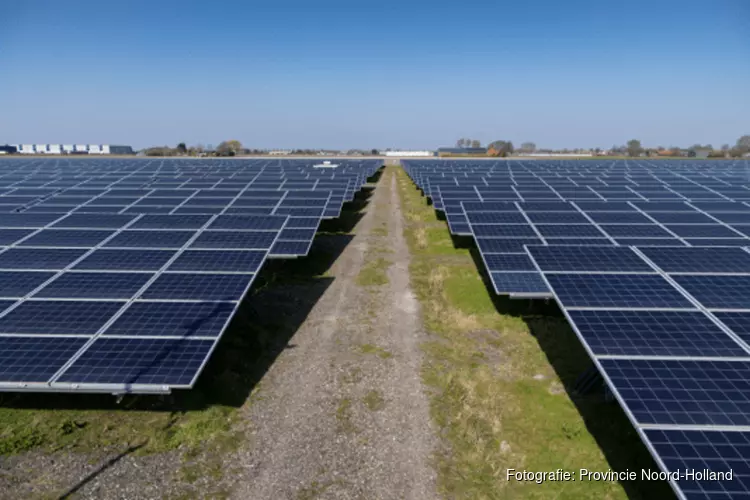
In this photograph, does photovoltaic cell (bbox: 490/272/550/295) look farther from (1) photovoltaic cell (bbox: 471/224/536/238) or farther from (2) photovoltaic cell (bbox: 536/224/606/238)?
(2) photovoltaic cell (bbox: 536/224/606/238)

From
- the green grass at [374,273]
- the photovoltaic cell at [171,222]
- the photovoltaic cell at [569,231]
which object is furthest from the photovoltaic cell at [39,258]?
the photovoltaic cell at [569,231]

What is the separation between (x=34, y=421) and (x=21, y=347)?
2019 mm

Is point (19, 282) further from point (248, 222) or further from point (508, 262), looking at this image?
point (508, 262)

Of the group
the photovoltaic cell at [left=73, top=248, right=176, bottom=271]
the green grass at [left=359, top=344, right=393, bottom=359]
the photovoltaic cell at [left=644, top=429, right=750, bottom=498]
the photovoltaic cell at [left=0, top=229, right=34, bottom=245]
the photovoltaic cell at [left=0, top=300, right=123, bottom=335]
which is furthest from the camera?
the photovoltaic cell at [left=0, top=229, right=34, bottom=245]

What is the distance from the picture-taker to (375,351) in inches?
583

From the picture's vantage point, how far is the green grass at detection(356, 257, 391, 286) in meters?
22.0

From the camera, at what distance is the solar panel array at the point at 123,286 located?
10.3 metres

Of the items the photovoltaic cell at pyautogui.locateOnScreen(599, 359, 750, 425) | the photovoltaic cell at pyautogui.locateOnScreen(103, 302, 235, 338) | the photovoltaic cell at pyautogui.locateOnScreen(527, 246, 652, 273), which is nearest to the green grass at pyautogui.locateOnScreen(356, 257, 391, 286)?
the photovoltaic cell at pyautogui.locateOnScreen(527, 246, 652, 273)

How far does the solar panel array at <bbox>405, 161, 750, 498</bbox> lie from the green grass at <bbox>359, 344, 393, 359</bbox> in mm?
5567

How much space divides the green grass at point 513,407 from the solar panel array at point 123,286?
23.2 feet

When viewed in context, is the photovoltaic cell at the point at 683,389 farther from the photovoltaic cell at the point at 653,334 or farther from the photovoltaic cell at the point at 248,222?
the photovoltaic cell at the point at 248,222

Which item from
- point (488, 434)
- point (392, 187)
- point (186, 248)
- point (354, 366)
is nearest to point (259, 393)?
point (354, 366)

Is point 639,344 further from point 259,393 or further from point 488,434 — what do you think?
point 259,393

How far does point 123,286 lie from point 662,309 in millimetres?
17037
